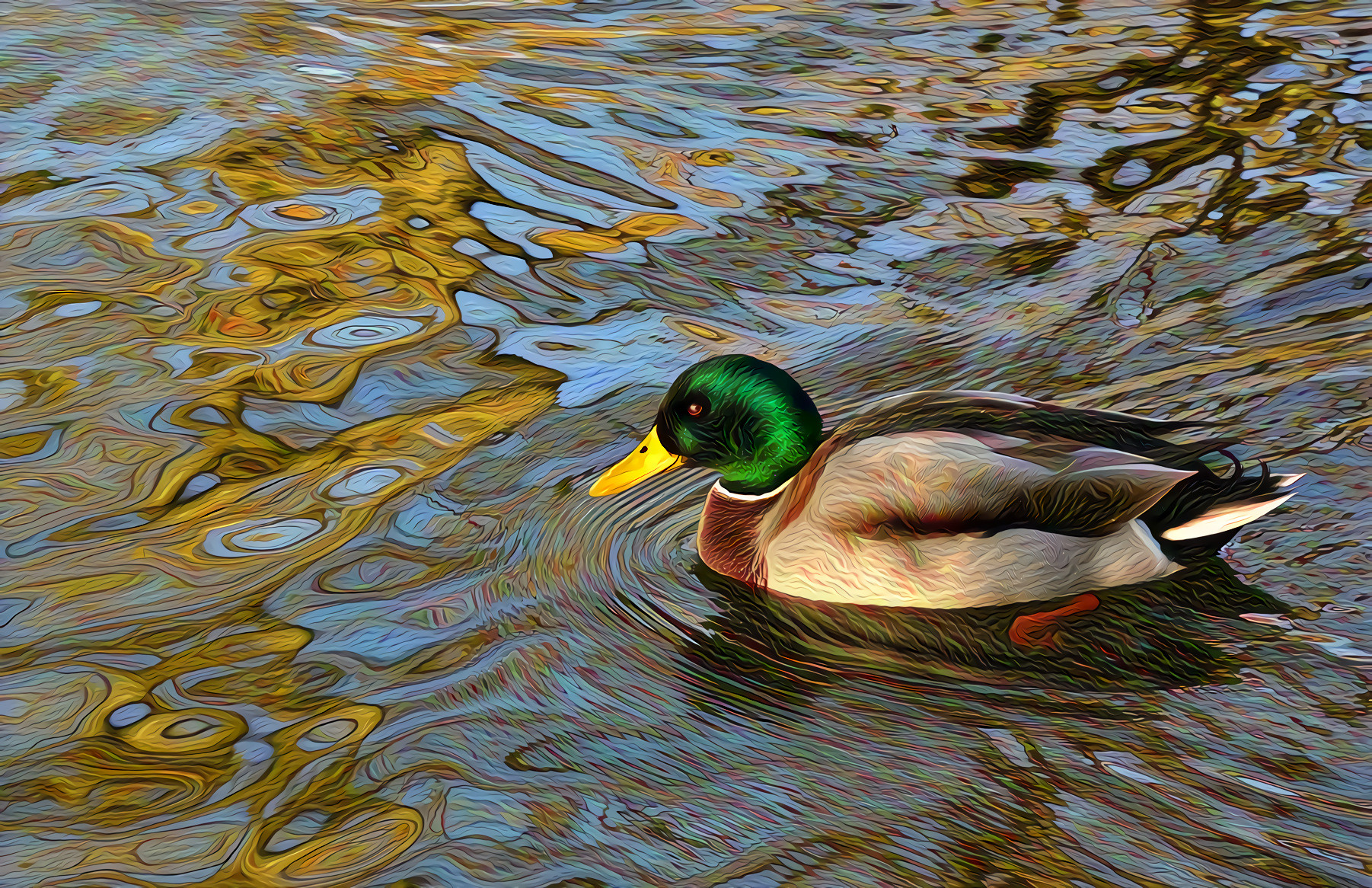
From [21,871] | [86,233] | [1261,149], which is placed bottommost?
[21,871]

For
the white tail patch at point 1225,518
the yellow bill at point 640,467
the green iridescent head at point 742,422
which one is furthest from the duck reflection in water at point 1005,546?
the yellow bill at point 640,467

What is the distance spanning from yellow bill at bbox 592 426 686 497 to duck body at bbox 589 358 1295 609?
0.47 metres

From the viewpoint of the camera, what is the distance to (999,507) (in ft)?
13.8

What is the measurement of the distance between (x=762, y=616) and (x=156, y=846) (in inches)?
68.2

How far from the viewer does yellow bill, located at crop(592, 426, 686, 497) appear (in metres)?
4.77

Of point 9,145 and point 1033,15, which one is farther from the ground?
point 1033,15

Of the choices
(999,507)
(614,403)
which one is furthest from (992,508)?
(614,403)

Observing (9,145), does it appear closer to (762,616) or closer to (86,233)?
(86,233)

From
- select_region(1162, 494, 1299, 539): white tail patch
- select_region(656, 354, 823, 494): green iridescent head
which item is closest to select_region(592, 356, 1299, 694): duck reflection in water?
select_region(1162, 494, 1299, 539): white tail patch

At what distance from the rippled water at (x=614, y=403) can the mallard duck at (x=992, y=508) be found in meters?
0.12

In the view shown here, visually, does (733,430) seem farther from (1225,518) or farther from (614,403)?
(1225,518)

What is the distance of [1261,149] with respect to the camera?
270 inches

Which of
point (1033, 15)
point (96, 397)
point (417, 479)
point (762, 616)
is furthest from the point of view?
point (1033, 15)

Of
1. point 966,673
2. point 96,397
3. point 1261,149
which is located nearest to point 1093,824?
point 966,673
